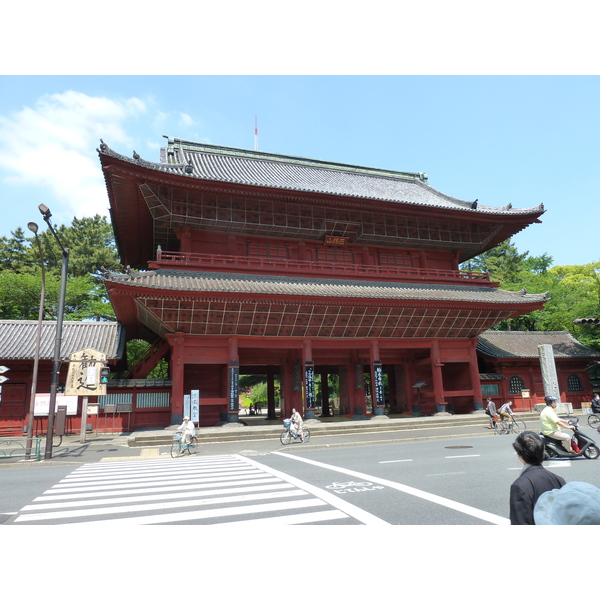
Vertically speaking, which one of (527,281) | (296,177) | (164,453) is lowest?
(164,453)

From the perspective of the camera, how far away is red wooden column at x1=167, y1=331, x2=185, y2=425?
71.1ft

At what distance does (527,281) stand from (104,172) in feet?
125

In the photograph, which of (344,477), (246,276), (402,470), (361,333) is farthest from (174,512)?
(361,333)

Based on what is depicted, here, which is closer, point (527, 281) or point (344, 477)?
point (344, 477)

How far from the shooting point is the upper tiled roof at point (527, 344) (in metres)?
31.4

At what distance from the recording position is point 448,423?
78.8ft

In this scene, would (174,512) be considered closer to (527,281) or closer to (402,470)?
(402,470)

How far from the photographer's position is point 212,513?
6.89 meters

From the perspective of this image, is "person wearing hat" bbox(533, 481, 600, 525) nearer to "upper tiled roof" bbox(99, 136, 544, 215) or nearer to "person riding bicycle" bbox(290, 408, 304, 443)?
"person riding bicycle" bbox(290, 408, 304, 443)

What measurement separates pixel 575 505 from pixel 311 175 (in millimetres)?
33099

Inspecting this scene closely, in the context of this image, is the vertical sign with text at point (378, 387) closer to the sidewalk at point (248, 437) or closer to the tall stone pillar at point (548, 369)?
the sidewalk at point (248, 437)

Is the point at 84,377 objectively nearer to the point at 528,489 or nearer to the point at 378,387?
the point at 378,387

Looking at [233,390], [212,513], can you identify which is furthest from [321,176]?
[212,513]

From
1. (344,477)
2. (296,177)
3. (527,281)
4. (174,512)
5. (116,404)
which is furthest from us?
(527,281)
